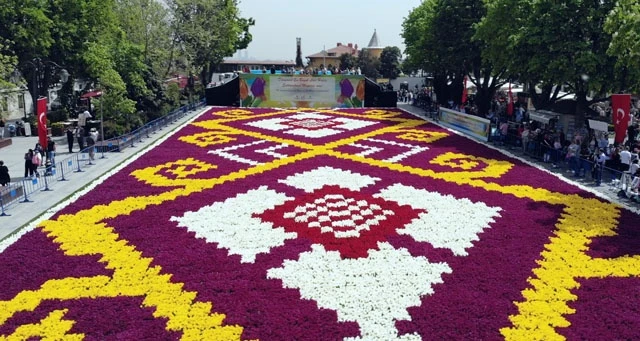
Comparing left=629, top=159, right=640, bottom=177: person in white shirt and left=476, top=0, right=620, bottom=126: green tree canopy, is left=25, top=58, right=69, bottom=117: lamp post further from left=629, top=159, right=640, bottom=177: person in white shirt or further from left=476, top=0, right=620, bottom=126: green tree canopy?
left=629, top=159, right=640, bottom=177: person in white shirt

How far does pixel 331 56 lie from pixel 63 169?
95.7 m

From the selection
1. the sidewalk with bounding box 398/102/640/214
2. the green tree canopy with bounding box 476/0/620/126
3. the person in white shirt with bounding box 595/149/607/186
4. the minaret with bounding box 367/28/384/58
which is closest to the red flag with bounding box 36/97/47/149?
the sidewalk with bounding box 398/102/640/214

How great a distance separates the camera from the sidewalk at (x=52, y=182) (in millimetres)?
13471

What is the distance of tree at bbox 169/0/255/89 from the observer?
137 feet

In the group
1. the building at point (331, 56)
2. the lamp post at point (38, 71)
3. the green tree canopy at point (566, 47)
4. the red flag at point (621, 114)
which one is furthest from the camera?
the building at point (331, 56)

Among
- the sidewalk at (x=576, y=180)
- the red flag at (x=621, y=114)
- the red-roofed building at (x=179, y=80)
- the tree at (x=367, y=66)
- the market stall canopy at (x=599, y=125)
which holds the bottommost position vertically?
the sidewalk at (x=576, y=180)

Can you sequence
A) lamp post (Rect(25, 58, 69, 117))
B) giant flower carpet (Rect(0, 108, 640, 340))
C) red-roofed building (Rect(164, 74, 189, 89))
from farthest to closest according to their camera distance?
red-roofed building (Rect(164, 74, 189, 89)) → lamp post (Rect(25, 58, 69, 117)) → giant flower carpet (Rect(0, 108, 640, 340))

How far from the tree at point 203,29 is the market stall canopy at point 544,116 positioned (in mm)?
26824

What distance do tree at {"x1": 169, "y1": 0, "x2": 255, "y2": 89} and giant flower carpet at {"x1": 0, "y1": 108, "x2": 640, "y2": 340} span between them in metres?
25.9

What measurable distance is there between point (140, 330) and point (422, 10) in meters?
44.8

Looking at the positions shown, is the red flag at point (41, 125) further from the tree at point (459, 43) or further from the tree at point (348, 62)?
the tree at point (348, 62)

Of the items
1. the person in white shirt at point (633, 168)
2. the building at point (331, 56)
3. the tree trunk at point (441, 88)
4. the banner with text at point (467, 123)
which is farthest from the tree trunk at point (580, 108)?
the building at point (331, 56)

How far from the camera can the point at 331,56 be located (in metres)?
110

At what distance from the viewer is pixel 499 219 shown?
43.3ft
